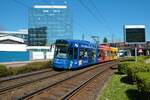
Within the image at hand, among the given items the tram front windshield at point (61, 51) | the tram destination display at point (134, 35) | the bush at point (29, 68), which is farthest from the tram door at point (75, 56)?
the tram destination display at point (134, 35)

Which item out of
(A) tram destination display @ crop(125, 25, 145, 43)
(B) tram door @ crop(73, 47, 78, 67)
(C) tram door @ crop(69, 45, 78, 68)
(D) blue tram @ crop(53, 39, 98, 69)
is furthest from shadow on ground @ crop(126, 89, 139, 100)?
(A) tram destination display @ crop(125, 25, 145, 43)

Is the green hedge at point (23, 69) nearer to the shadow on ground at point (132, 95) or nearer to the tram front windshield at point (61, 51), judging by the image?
the tram front windshield at point (61, 51)

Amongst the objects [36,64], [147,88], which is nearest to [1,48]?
[36,64]

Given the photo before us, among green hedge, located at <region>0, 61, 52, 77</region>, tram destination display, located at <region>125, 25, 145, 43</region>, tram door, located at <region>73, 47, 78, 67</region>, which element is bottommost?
green hedge, located at <region>0, 61, 52, 77</region>

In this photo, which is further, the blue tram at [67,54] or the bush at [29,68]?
the blue tram at [67,54]

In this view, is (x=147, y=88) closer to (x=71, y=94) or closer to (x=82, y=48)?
(x=71, y=94)

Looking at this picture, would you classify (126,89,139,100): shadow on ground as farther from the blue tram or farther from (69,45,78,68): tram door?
(69,45,78,68): tram door

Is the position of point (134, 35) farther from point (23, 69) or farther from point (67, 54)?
point (23, 69)

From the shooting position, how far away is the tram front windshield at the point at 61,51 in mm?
30103

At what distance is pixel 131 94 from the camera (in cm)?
1423

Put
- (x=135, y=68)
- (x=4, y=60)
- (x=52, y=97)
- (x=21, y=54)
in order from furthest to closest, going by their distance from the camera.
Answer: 1. (x=21, y=54)
2. (x=4, y=60)
3. (x=135, y=68)
4. (x=52, y=97)

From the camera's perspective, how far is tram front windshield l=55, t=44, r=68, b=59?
3010 centimetres

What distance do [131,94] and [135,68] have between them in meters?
4.06

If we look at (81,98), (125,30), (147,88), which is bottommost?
(81,98)
